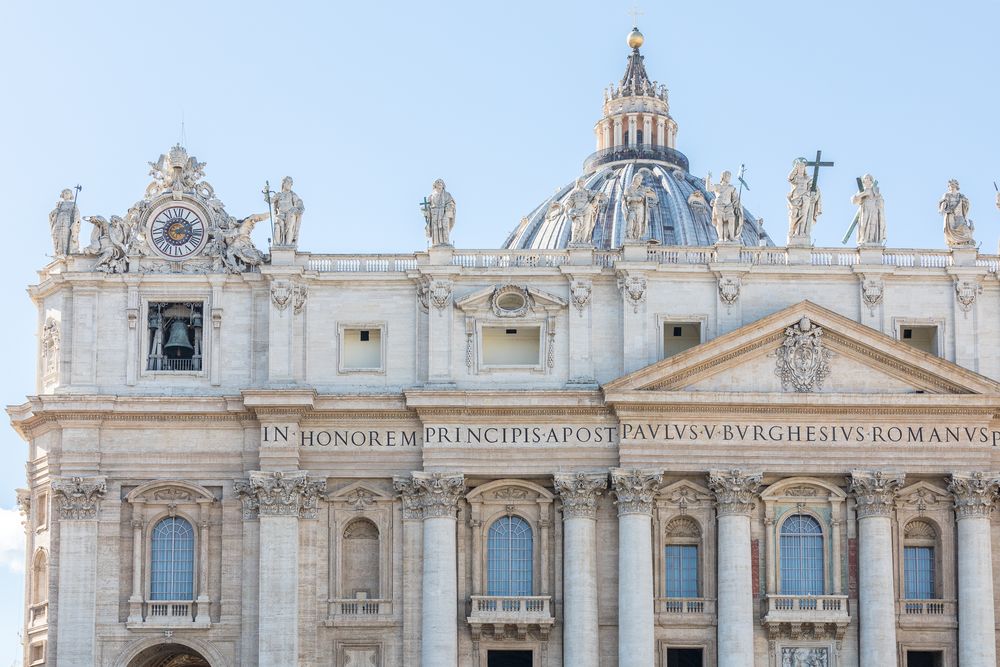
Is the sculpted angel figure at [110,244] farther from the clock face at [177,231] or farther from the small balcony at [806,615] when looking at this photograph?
the small balcony at [806,615]

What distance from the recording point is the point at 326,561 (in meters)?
59.9

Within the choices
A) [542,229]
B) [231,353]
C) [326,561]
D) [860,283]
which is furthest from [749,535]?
[542,229]

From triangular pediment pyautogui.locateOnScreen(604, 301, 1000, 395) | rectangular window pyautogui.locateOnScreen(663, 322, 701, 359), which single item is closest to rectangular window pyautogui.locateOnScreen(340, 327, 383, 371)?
triangular pediment pyautogui.locateOnScreen(604, 301, 1000, 395)

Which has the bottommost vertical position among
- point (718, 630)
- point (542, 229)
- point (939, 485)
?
point (718, 630)

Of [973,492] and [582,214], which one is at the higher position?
[582,214]

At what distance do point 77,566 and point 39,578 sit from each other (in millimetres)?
3130

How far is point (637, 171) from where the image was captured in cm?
9694

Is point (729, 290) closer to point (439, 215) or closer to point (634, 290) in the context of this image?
point (634, 290)

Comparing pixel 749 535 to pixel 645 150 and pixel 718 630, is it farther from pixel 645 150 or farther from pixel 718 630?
pixel 645 150

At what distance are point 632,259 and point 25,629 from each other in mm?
20693

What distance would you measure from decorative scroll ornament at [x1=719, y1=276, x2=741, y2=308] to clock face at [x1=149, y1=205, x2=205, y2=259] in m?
15.3

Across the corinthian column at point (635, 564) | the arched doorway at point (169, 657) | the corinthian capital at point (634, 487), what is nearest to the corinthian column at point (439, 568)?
the corinthian capital at point (634, 487)

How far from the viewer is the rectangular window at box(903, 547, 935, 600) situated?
60.5m

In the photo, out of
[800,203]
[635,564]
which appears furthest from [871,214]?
[635,564]
